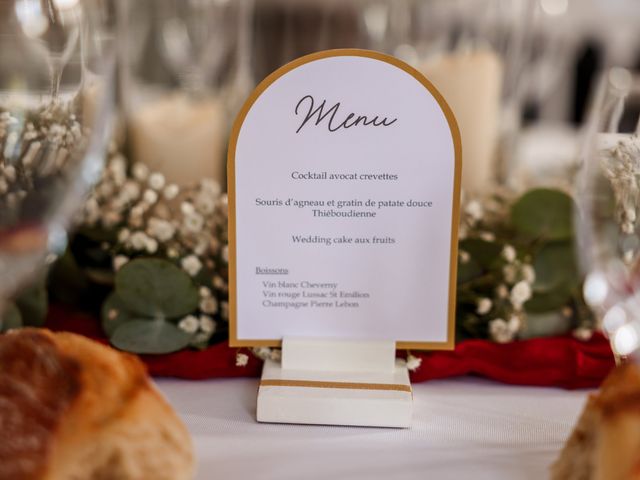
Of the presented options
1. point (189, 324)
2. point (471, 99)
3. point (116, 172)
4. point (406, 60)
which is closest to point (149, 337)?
point (189, 324)

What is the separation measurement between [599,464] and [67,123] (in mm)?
392

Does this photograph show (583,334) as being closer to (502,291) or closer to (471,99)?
(502,291)

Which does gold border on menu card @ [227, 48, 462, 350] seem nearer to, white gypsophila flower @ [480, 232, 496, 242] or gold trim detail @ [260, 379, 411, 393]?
gold trim detail @ [260, 379, 411, 393]

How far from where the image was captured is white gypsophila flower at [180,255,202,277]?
62cm

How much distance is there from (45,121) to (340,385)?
0.29 metres

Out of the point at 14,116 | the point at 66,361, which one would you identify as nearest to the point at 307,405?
the point at 66,361

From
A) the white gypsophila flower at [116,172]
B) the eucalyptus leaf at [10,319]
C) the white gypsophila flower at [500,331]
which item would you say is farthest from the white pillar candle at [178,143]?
the white gypsophila flower at [500,331]

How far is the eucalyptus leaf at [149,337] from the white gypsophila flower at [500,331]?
28cm

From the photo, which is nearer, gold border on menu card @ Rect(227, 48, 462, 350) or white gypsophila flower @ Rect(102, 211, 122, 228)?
gold border on menu card @ Rect(227, 48, 462, 350)

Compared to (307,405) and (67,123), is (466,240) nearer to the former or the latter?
(307,405)

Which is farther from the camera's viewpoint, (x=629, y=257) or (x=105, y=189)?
(x=105, y=189)

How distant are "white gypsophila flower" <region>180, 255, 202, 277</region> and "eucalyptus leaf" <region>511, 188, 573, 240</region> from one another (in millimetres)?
327

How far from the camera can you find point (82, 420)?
0.36m

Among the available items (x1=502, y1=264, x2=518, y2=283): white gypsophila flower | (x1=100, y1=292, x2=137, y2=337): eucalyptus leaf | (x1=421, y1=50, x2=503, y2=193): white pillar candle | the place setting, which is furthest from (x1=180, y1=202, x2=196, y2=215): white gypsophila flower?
(x1=421, y1=50, x2=503, y2=193): white pillar candle
